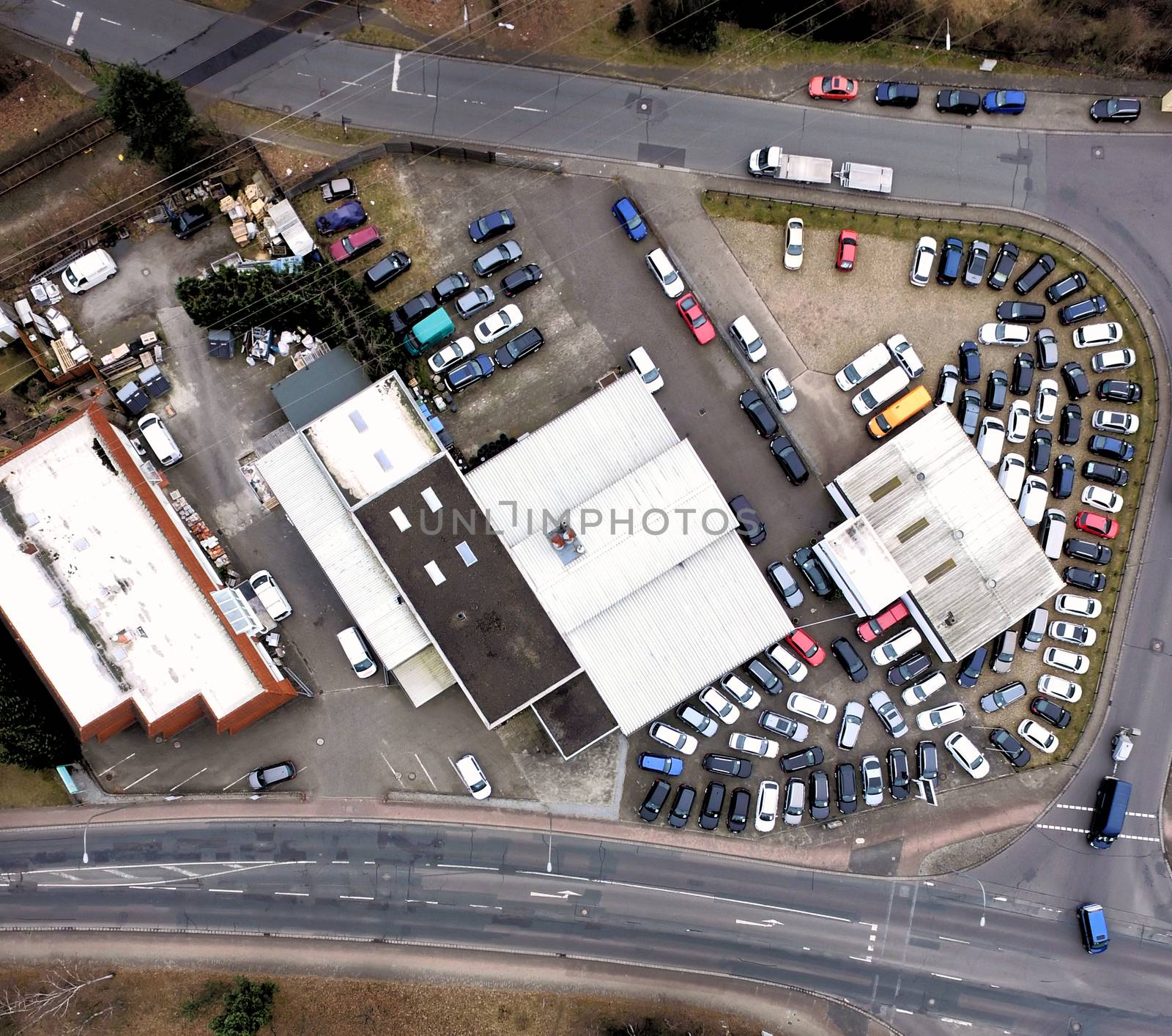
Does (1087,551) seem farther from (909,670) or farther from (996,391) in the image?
(909,670)

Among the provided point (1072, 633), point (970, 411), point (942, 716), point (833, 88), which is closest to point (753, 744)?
point (942, 716)

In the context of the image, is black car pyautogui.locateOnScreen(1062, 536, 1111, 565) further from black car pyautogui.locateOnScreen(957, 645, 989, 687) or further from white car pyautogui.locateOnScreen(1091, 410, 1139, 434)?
black car pyautogui.locateOnScreen(957, 645, 989, 687)

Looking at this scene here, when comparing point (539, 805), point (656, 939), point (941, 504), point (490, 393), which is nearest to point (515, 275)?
point (490, 393)

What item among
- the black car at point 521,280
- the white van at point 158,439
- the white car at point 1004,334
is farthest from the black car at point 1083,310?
the white van at point 158,439

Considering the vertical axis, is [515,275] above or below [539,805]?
above

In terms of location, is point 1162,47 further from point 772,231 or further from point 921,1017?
point 921,1017

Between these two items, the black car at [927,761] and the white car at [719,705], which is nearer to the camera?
the white car at [719,705]

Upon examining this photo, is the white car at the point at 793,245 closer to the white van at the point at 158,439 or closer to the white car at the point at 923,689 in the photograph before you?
the white car at the point at 923,689
